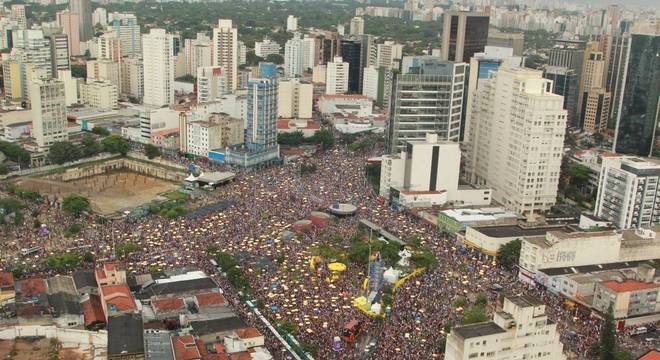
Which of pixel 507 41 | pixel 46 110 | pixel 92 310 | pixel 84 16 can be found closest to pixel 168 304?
pixel 92 310

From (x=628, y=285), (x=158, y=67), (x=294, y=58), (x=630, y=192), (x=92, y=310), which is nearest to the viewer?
(x=92, y=310)

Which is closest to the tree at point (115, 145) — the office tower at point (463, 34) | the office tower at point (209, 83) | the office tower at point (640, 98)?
the office tower at point (209, 83)

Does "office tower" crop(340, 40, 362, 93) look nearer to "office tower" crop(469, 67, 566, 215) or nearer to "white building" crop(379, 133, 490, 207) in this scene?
"office tower" crop(469, 67, 566, 215)

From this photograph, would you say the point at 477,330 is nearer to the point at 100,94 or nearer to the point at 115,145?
the point at 115,145

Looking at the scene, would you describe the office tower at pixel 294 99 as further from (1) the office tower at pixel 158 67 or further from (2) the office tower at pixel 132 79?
(2) the office tower at pixel 132 79

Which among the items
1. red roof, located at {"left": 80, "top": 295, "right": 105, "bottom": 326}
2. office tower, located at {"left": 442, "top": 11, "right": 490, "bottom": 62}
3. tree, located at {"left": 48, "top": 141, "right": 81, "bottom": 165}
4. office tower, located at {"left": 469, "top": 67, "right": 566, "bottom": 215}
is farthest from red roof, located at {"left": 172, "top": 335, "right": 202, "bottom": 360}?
office tower, located at {"left": 442, "top": 11, "right": 490, "bottom": 62}
